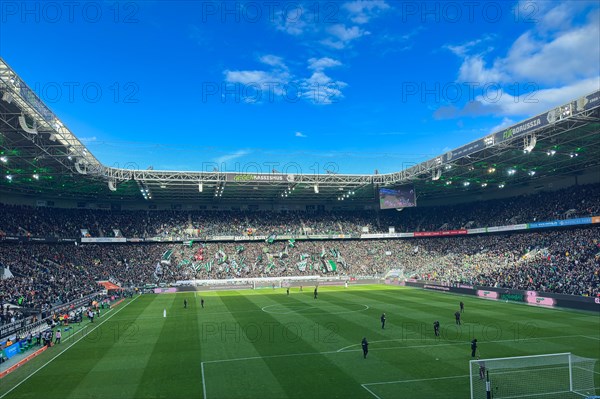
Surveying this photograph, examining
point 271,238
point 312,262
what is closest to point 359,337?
point 312,262

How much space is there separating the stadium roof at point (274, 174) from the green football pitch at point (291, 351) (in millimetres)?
16061

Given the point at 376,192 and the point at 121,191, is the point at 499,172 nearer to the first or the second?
the point at 376,192

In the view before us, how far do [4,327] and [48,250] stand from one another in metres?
34.3

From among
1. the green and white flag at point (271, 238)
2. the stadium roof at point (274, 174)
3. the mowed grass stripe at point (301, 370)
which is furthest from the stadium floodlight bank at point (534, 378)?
the green and white flag at point (271, 238)

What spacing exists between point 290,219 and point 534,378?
64.7m

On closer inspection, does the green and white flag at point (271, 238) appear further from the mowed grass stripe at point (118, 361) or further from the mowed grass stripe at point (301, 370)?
the mowed grass stripe at point (301, 370)

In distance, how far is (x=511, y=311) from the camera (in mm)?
36875

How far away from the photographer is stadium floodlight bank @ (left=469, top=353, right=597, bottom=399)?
16.8 metres

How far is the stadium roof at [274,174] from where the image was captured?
32844 millimetres

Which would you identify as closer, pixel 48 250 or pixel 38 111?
pixel 38 111

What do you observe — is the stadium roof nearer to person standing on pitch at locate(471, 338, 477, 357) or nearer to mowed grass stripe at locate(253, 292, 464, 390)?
mowed grass stripe at locate(253, 292, 464, 390)

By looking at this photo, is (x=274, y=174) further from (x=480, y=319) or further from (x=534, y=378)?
(x=534, y=378)

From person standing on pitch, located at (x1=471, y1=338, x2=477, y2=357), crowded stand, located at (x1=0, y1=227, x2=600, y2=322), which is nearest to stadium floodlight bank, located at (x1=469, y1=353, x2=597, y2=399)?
person standing on pitch, located at (x1=471, y1=338, x2=477, y2=357)

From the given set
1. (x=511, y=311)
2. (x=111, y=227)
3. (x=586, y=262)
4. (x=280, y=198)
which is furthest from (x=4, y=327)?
(x=280, y=198)
